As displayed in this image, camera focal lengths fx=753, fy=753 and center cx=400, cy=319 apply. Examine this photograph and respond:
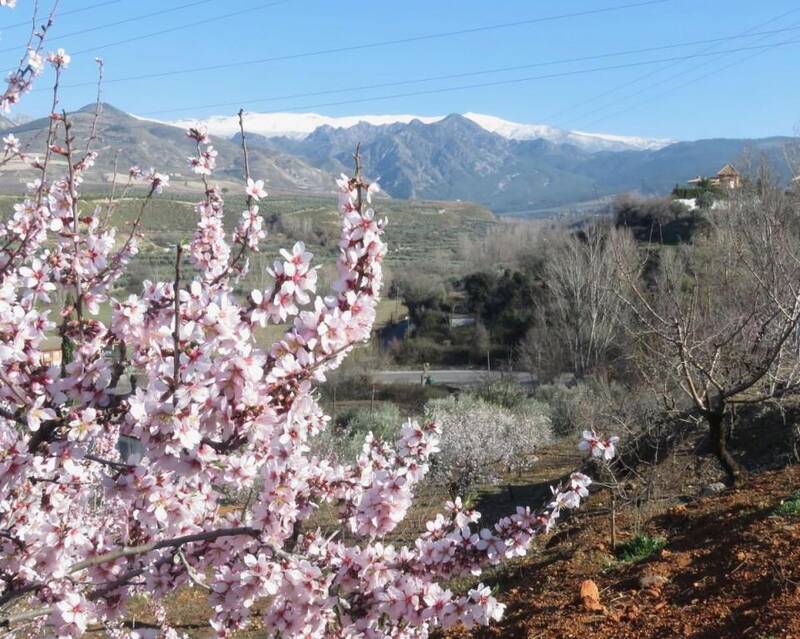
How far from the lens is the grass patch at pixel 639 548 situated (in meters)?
6.28

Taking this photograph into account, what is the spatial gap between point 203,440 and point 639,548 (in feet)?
17.1

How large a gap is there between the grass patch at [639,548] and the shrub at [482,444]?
7285 mm

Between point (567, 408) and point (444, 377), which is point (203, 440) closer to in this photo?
point (567, 408)

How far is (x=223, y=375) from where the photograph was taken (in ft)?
7.03

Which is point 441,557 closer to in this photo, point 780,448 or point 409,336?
point 780,448

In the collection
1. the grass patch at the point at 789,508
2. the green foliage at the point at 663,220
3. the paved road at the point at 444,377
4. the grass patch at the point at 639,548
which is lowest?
the paved road at the point at 444,377

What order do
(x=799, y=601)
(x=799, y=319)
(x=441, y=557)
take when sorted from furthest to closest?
(x=799, y=319) < (x=799, y=601) < (x=441, y=557)

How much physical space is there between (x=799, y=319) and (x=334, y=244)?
620cm

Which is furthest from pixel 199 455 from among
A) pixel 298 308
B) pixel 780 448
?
pixel 780 448

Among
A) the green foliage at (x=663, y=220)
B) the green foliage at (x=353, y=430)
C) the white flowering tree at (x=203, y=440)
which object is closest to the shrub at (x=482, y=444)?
the green foliage at (x=353, y=430)

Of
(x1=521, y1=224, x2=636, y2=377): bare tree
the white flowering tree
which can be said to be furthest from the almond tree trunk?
(x1=521, y1=224, x2=636, y2=377): bare tree

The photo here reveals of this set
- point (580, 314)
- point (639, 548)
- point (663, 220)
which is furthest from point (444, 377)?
point (639, 548)

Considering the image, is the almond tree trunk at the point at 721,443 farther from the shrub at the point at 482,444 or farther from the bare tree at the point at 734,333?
the shrub at the point at 482,444

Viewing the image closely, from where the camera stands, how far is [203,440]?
7.39 ft
